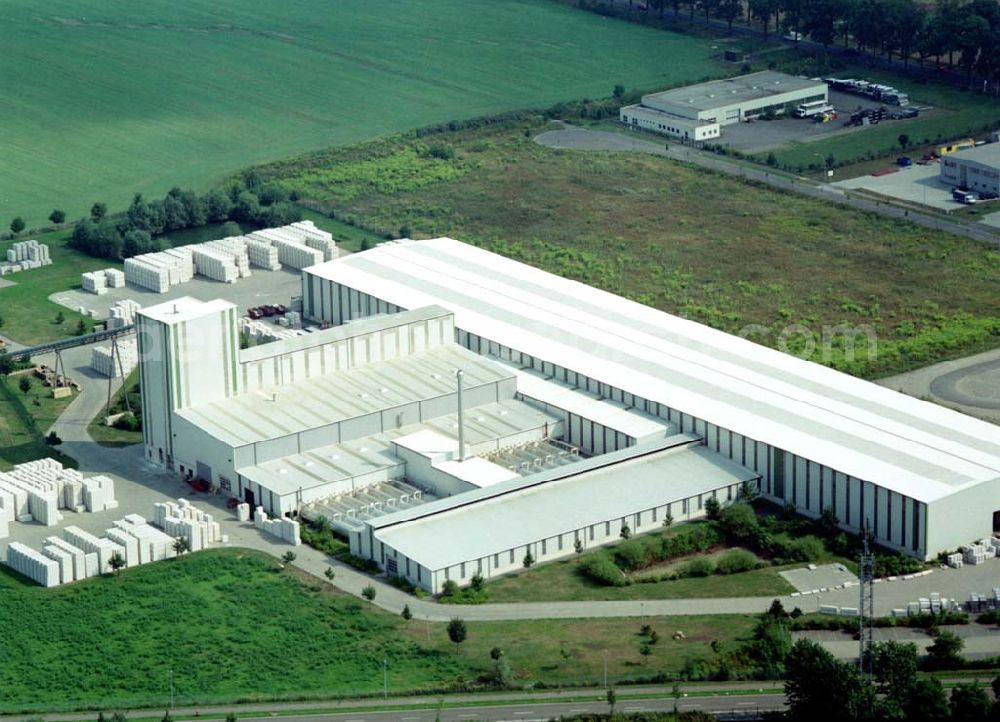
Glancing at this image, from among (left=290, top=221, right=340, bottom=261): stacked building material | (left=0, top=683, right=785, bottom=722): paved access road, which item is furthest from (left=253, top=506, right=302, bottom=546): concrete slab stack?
(left=290, top=221, right=340, bottom=261): stacked building material

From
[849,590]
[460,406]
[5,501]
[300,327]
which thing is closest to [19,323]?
[300,327]

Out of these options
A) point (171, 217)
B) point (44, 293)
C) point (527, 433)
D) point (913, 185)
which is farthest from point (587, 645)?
point (913, 185)

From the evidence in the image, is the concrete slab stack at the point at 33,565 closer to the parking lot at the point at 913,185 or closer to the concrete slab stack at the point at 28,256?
the concrete slab stack at the point at 28,256

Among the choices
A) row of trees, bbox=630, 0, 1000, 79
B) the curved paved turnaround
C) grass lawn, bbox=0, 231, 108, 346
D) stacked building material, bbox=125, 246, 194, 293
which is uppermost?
row of trees, bbox=630, 0, 1000, 79

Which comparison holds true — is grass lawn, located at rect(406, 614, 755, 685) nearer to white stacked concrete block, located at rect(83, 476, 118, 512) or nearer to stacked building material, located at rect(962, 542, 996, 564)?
stacked building material, located at rect(962, 542, 996, 564)

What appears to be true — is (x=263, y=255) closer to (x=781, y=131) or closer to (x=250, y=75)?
(x=781, y=131)

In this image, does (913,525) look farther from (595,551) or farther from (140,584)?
(140,584)
